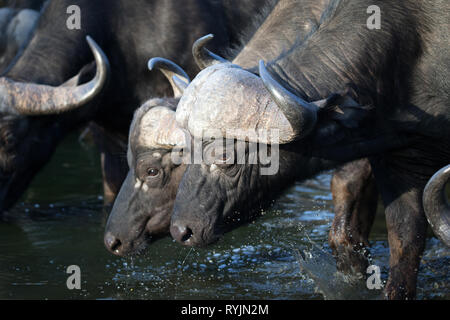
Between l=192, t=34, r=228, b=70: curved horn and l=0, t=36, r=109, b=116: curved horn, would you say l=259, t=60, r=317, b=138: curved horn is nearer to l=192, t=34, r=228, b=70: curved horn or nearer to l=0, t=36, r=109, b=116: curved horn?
l=192, t=34, r=228, b=70: curved horn

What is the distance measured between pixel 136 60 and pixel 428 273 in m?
2.72

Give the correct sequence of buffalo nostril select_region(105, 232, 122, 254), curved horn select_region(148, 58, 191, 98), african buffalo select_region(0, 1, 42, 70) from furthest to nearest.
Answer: african buffalo select_region(0, 1, 42, 70)
curved horn select_region(148, 58, 191, 98)
buffalo nostril select_region(105, 232, 122, 254)

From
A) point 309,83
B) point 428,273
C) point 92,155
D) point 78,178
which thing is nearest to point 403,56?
point 309,83

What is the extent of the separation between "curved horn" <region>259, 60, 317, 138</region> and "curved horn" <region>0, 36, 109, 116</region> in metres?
2.45

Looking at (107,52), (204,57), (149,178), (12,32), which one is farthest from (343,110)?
(12,32)

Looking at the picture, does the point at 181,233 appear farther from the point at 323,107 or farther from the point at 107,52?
the point at 107,52

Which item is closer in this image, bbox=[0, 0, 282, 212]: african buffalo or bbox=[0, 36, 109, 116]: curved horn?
bbox=[0, 36, 109, 116]: curved horn

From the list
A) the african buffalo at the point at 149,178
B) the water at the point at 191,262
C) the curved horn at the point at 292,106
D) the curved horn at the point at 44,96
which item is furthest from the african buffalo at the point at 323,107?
the curved horn at the point at 44,96

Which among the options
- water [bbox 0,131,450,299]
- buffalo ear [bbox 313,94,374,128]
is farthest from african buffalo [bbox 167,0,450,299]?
water [bbox 0,131,450,299]

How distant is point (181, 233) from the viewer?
394cm

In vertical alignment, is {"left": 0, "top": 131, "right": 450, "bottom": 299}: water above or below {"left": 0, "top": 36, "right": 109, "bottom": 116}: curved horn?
below

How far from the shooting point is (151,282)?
505cm

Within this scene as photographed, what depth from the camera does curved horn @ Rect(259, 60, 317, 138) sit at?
3.46 meters

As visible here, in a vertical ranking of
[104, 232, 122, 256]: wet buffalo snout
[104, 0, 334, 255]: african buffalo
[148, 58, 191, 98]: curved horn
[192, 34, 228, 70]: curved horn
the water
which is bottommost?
the water
